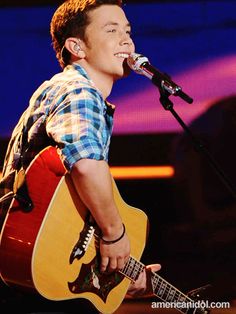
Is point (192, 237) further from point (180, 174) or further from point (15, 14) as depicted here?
point (15, 14)

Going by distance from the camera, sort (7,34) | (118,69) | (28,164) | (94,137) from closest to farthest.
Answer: (94,137) < (28,164) < (118,69) < (7,34)

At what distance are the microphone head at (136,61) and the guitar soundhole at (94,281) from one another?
0.59 meters

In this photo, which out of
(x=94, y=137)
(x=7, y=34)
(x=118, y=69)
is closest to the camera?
(x=94, y=137)

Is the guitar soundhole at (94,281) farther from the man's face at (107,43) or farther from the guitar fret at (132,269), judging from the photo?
the man's face at (107,43)

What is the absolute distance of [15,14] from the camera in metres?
2.69

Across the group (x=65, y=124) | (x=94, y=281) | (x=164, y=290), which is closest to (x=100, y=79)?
(x=65, y=124)

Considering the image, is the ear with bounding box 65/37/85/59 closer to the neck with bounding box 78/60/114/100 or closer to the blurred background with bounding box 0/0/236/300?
the neck with bounding box 78/60/114/100

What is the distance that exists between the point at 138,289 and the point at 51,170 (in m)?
0.61

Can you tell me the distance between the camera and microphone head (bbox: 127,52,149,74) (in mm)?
1792

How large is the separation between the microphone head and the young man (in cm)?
11

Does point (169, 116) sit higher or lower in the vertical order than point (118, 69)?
lower

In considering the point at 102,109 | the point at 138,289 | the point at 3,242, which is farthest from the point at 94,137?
the point at 138,289

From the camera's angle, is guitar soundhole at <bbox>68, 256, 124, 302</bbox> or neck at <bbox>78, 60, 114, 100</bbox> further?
neck at <bbox>78, 60, 114, 100</bbox>

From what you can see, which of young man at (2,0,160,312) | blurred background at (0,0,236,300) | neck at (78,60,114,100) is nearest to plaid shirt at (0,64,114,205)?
young man at (2,0,160,312)
